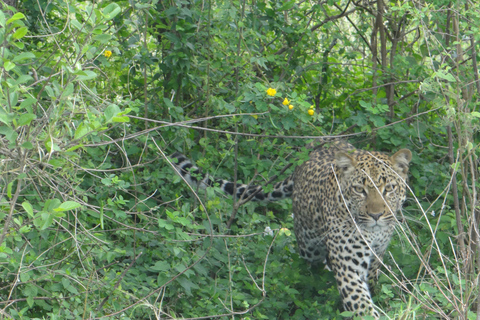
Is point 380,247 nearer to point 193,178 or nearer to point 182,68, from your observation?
point 193,178

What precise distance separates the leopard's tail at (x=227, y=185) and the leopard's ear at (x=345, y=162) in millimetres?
827

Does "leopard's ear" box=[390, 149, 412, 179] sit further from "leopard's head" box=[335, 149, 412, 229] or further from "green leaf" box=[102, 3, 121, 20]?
"green leaf" box=[102, 3, 121, 20]

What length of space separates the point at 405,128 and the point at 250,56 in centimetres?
182

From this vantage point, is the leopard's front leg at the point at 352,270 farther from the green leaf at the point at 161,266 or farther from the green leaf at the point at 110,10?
the green leaf at the point at 110,10

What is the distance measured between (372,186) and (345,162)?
1.09 feet

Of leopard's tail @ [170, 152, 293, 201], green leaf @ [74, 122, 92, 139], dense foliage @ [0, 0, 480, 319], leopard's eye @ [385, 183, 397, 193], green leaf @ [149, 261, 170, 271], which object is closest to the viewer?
green leaf @ [74, 122, 92, 139]

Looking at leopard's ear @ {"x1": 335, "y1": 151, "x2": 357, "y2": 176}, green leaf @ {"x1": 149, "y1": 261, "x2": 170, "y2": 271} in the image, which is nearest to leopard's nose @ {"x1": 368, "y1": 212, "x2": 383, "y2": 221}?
leopard's ear @ {"x1": 335, "y1": 151, "x2": 357, "y2": 176}

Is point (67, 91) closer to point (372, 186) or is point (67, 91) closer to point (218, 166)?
point (218, 166)

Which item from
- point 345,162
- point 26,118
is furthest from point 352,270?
point 26,118

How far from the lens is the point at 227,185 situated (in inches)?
228

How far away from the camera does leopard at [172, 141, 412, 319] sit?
15.5 ft

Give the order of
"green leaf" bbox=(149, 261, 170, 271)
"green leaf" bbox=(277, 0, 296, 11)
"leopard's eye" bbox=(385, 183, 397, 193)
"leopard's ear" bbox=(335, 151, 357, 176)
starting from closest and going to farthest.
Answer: "green leaf" bbox=(149, 261, 170, 271)
"leopard's eye" bbox=(385, 183, 397, 193)
"leopard's ear" bbox=(335, 151, 357, 176)
"green leaf" bbox=(277, 0, 296, 11)

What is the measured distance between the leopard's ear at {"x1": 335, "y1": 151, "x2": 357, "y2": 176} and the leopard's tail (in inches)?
32.6

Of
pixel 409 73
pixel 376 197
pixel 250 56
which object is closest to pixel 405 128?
pixel 409 73
